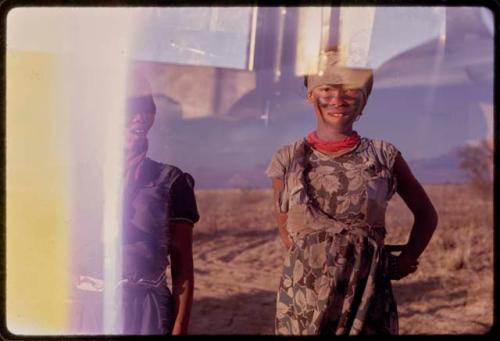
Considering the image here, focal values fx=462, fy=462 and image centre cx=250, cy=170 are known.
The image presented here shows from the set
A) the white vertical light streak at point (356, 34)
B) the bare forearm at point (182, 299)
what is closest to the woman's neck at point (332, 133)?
the white vertical light streak at point (356, 34)

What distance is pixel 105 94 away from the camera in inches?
75.0

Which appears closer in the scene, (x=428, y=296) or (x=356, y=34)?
(x=356, y=34)

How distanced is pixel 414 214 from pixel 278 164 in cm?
60

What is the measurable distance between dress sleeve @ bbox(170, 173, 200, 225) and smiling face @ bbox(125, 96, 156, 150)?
0.79 feet

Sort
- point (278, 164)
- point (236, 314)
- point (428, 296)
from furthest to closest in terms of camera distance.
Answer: point (236, 314) → point (428, 296) → point (278, 164)

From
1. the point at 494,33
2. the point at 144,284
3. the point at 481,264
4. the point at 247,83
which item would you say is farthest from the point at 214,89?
the point at 481,264

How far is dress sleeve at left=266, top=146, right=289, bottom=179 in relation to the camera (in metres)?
1.88

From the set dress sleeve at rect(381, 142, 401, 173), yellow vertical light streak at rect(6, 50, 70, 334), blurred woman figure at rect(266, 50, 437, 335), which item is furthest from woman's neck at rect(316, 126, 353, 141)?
yellow vertical light streak at rect(6, 50, 70, 334)

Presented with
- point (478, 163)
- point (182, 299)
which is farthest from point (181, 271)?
point (478, 163)

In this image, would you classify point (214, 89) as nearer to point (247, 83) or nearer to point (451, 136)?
point (247, 83)

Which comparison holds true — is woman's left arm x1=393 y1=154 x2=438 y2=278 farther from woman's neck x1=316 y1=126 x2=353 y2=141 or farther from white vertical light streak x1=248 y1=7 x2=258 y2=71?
white vertical light streak x1=248 y1=7 x2=258 y2=71

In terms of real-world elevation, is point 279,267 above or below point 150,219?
below

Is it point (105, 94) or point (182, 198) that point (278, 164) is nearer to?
point (182, 198)

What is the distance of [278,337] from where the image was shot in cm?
198
